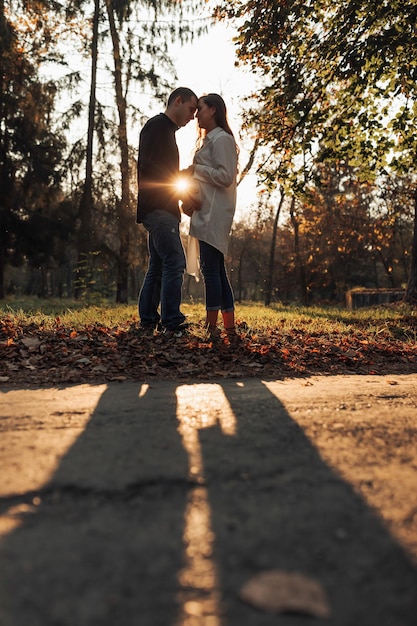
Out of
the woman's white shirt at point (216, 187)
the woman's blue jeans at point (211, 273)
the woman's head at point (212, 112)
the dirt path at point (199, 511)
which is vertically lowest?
the dirt path at point (199, 511)

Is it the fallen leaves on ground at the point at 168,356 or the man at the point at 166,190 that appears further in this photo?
the man at the point at 166,190

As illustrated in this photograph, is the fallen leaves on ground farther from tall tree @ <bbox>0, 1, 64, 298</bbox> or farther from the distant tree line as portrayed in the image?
tall tree @ <bbox>0, 1, 64, 298</bbox>

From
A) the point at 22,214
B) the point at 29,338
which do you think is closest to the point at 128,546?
the point at 29,338

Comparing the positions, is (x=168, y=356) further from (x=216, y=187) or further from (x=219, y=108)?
(x=219, y=108)

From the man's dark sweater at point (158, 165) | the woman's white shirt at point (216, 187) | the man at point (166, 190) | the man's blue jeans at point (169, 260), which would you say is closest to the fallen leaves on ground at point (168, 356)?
the man's blue jeans at point (169, 260)

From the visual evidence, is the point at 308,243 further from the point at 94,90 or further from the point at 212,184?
the point at 212,184

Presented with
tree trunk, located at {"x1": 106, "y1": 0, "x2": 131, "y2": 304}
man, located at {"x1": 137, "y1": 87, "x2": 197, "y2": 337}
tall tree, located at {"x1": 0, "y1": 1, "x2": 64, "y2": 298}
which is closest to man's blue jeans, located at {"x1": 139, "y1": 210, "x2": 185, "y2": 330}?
man, located at {"x1": 137, "y1": 87, "x2": 197, "y2": 337}

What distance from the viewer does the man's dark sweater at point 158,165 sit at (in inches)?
177

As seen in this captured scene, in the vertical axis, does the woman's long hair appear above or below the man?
above

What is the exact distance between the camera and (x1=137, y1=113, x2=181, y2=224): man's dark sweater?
4.49 meters

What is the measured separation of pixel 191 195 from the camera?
14.6ft

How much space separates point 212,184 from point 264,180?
3.18 meters

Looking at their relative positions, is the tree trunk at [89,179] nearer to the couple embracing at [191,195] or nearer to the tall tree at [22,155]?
the tall tree at [22,155]

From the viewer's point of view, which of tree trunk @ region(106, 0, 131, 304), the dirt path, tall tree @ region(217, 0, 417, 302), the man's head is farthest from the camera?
tree trunk @ region(106, 0, 131, 304)
